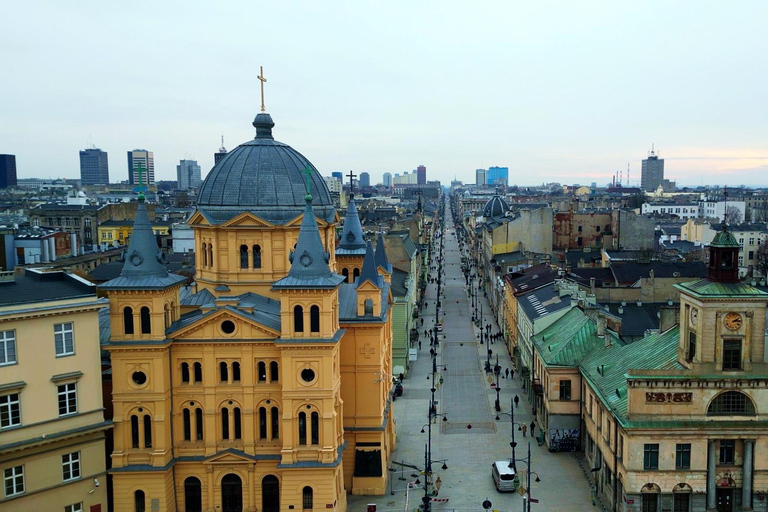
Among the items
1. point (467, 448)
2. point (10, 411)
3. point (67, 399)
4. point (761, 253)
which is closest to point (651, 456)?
point (467, 448)

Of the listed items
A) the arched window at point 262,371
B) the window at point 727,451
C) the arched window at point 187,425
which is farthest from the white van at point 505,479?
the arched window at point 187,425

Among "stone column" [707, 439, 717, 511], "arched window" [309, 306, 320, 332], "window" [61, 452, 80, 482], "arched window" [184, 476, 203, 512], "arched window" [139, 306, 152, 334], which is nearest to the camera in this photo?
"window" [61, 452, 80, 482]

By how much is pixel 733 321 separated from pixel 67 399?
4126 centimetres

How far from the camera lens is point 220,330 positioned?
46688 mm

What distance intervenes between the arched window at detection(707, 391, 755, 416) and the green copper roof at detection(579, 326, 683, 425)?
9.96 ft

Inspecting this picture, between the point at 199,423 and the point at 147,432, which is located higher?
the point at 199,423

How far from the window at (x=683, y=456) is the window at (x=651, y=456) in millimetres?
1250

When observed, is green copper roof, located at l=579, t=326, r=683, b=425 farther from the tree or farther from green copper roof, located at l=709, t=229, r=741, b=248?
the tree

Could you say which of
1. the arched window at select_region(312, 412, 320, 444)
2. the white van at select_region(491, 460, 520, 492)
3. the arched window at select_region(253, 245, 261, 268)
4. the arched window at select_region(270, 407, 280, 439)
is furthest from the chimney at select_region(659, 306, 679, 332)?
the arched window at select_region(253, 245, 261, 268)

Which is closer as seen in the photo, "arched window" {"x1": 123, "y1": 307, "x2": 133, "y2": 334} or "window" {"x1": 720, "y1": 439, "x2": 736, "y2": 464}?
"window" {"x1": 720, "y1": 439, "x2": 736, "y2": 464}

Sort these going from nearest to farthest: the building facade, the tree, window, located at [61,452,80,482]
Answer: the building facade
window, located at [61,452,80,482]
the tree

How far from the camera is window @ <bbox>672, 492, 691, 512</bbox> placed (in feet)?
148

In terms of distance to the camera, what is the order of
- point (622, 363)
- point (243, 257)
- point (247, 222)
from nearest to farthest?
point (247, 222) < point (243, 257) < point (622, 363)

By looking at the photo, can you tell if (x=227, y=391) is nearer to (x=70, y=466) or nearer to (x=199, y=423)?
(x=199, y=423)
